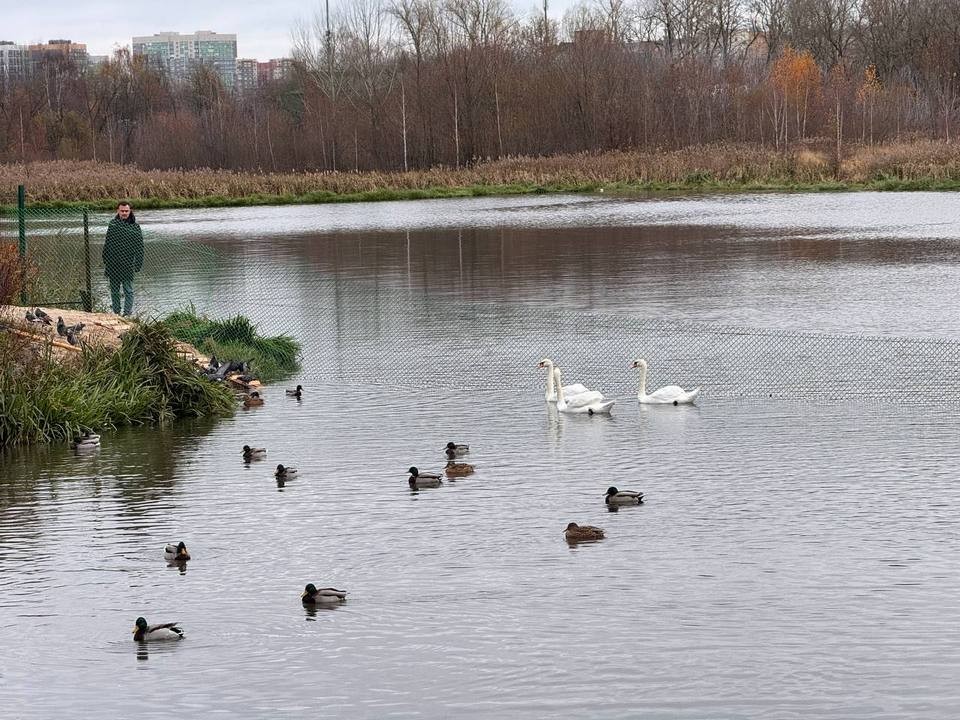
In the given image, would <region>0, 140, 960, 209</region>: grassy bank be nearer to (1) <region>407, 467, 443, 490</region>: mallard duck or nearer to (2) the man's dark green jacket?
(2) the man's dark green jacket

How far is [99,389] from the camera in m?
18.0

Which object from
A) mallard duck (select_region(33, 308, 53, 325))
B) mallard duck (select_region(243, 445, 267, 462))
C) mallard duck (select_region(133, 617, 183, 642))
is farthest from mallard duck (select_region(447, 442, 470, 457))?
mallard duck (select_region(33, 308, 53, 325))

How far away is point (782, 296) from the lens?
28.1 metres

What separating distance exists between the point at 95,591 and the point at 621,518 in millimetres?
4389

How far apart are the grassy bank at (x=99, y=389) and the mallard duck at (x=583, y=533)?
725 cm

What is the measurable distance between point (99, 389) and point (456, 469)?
539 centimetres

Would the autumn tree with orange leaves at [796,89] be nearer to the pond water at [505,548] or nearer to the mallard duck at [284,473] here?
the pond water at [505,548]

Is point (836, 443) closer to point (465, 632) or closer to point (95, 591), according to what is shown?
point (465, 632)

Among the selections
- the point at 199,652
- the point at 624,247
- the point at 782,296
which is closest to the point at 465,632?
the point at 199,652

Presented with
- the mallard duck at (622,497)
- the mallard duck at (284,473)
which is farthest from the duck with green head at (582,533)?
the mallard duck at (284,473)

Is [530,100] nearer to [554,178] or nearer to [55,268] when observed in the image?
[554,178]

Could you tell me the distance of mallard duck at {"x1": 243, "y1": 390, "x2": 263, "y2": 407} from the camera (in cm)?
1923

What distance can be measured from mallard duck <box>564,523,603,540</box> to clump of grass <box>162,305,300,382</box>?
9.68 metres

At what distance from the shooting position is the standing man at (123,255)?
24.2 m
